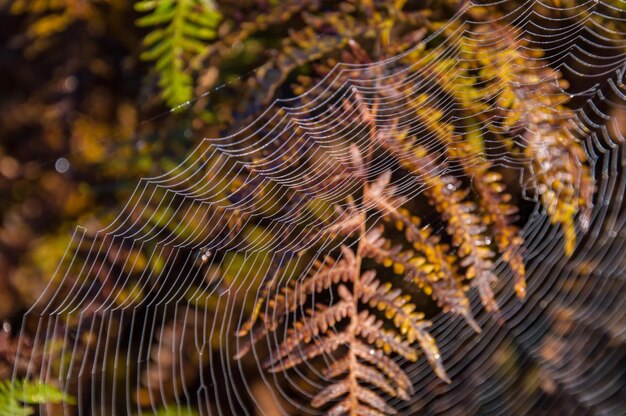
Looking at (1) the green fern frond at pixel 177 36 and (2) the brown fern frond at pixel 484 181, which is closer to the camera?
(1) the green fern frond at pixel 177 36

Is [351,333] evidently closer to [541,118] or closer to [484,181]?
[484,181]

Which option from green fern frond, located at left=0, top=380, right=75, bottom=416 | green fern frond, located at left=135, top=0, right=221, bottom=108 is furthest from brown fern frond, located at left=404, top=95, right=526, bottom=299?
green fern frond, located at left=0, top=380, right=75, bottom=416

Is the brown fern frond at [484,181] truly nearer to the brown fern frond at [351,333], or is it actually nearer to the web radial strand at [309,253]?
the web radial strand at [309,253]

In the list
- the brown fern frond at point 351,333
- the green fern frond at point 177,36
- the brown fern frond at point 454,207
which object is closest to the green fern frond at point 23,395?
the brown fern frond at point 351,333

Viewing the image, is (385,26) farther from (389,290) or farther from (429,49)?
(389,290)

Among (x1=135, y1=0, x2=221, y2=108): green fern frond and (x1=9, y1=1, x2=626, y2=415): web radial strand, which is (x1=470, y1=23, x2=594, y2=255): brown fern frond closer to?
(x1=9, y1=1, x2=626, y2=415): web radial strand
